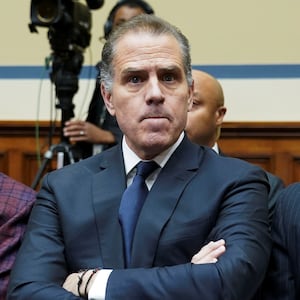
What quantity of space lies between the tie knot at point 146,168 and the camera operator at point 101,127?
58.3 inches

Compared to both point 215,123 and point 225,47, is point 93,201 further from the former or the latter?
point 225,47

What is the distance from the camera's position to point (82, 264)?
5.82 ft

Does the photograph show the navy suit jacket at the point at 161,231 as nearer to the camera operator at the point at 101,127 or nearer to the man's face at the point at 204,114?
the man's face at the point at 204,114

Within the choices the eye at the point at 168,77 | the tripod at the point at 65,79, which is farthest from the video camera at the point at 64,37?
the eye at the point at 168,77

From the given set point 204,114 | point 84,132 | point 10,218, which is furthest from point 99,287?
point 84,132

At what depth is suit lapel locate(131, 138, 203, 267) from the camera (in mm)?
1701

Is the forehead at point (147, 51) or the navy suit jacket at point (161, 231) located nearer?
the navy suit jacket at point (161, 231)

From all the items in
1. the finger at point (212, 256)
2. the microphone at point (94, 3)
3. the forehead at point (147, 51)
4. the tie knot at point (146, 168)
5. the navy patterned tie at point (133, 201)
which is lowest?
the finger at point (212, 256)

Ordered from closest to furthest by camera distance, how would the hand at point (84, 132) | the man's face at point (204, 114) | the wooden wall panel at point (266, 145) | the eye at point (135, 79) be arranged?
the eye at point (135, 79), the man's face at point (204, 114), the hand at point (84, 132), the wooden wall panel at point (266, 145)

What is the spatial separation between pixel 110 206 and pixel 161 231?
0.16m

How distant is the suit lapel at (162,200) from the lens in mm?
1701

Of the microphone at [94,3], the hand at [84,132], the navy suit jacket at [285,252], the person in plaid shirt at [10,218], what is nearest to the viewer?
the navy suit jacket at [285,252]

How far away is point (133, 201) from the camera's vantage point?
1.78 meters

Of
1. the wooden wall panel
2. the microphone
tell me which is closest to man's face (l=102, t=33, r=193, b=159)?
the microphone
